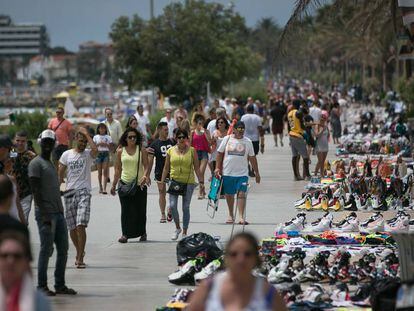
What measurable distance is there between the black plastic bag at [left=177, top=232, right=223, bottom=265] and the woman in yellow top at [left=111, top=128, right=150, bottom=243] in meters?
2.77

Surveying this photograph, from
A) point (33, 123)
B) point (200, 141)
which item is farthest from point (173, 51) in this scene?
point (200, 141)

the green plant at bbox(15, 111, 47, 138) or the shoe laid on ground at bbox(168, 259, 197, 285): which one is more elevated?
the shoe laid on ground at bbox(168, 259, 197, 285)

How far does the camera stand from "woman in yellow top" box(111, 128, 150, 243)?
16.2m

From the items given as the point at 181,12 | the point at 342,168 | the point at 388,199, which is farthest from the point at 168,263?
the point at 181,12

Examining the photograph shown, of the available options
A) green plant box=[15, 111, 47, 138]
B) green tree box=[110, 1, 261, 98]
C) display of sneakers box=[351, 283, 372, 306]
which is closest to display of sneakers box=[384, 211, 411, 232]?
display of sneakers box=[351, 283, 372, 306]

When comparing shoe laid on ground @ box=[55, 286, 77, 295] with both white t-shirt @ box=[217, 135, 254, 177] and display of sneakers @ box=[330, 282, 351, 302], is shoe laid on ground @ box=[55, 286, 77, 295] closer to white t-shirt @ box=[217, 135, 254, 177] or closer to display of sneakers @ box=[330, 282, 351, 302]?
display of sneakers @ box=[330, 282, 351, 302]

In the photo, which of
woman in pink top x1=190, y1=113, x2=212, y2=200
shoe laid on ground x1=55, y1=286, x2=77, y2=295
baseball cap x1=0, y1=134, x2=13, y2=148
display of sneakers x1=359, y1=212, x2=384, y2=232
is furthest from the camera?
woman in pink top x1=190, y1=113, x2=212, y2=200

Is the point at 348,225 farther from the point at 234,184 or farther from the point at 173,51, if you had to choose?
the point at 173,51

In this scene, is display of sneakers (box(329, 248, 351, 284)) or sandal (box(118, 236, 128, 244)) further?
sandal (box(118, 236, 128, 244))

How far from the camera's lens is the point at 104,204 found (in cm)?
2161

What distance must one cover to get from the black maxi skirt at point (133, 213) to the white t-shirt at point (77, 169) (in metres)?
2.24

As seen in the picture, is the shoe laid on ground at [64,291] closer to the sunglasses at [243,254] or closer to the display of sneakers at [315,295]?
the display of sneakers at [315,295]

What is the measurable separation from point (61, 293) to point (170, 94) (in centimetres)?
4449

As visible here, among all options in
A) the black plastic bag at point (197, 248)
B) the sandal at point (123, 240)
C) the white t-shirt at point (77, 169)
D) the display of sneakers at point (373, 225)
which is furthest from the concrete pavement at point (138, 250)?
the display of sneakers at point (373, 225)
